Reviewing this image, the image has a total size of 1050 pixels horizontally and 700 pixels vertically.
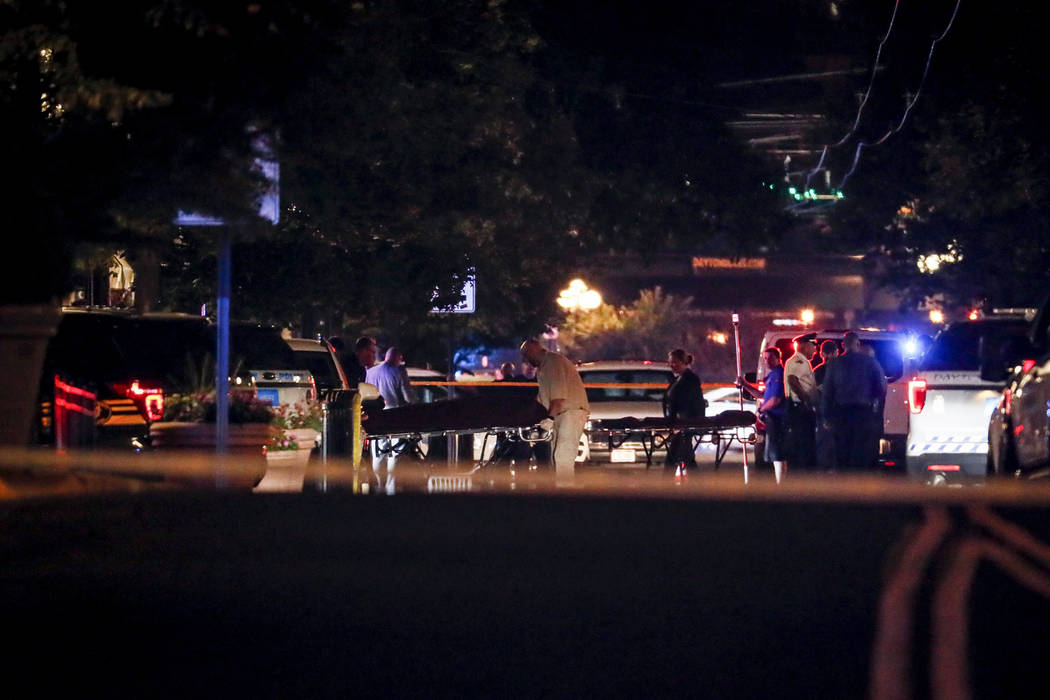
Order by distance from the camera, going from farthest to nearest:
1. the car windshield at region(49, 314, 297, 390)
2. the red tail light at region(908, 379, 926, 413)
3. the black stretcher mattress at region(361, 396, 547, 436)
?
the red tail light at region(908, 379, 926, 413) < the black stretcher mattress at region(361, 396, 547, 436) < the car windshield at region(49, 314, 297, 390)

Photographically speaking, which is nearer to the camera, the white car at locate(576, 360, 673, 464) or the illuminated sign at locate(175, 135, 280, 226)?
the illuminated sign at locate(175, 135, 280, 226)

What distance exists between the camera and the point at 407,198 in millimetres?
21719

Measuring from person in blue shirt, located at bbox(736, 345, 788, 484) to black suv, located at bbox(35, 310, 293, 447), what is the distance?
6839 millimetres

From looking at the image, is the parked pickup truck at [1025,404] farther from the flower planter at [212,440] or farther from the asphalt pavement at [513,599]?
the flower planter at [212,440]

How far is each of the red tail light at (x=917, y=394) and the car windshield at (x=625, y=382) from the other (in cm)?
423

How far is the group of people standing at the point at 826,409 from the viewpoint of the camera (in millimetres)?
18000

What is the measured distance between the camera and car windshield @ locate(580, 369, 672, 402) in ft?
70.3

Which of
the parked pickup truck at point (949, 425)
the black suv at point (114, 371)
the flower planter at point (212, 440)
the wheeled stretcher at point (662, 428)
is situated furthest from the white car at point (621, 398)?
the flower planter at point (212, 440)

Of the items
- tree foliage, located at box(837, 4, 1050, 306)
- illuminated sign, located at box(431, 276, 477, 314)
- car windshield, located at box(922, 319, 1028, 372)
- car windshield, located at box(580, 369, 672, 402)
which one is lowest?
car windshield, located at box(580, 369, 672, 402)

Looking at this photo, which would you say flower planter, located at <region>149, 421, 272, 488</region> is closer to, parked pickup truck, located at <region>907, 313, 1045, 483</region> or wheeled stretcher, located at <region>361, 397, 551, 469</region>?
wheeled stretcher, located at <region>361, 397, 551, 469</region>

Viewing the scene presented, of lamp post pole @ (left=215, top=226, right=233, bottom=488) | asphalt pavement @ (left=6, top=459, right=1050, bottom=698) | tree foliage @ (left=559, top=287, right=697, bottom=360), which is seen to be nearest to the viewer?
asphalt pavement @ (left=6, top=459, right=1050, bottom=698)

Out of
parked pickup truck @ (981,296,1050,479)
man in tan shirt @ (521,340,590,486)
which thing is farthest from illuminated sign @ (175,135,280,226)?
parked pickup truck @ (981,296,1050,479)

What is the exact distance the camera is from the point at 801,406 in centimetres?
1928

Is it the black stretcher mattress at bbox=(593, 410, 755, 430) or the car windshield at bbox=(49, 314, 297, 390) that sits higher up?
the car windshield at bbox=(49, 314, 297, 390)
